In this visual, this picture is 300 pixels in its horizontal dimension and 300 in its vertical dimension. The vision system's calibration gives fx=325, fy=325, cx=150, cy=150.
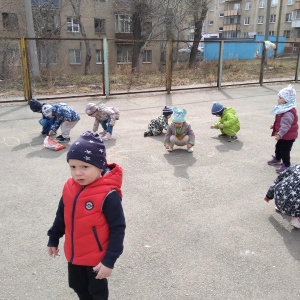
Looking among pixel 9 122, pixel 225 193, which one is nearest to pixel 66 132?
pixel 9 122

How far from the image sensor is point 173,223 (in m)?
3.40

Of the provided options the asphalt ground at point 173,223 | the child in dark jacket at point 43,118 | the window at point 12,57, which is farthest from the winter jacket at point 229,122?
the window at point 12,57

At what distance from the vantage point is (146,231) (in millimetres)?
3258

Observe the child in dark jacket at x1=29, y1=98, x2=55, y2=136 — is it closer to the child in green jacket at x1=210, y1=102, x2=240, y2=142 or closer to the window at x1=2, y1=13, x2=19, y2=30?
the child in green jacket at x1=210, y1=102, x2=240, y2=142

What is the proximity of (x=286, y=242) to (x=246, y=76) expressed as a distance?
15076mm

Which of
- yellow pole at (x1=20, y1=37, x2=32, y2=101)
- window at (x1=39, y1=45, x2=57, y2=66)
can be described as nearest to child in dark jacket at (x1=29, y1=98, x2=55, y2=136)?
yellow pole at (x1=20, y1=37, x2=32, y2=101)

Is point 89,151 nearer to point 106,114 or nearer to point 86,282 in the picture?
point 86,282

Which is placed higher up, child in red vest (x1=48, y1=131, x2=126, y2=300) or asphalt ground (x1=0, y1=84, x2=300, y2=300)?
child in red vest (x1=48, y1=131, x2=126, y2=300)

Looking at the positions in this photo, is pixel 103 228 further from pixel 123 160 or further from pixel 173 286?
pixel 123 160

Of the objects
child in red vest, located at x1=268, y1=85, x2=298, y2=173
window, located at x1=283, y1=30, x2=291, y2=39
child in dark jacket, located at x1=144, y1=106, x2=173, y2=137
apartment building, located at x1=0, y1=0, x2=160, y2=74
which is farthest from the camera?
window, located at x1=283, y1=30, x2=291, y2=39

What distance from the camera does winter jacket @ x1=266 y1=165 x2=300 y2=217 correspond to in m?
3.18

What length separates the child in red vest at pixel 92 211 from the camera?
5.96ft

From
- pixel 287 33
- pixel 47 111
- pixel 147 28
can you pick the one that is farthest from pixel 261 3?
pixel 47 111

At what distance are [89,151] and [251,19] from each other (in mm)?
68702
